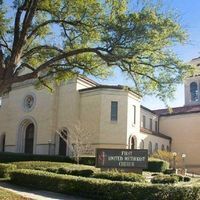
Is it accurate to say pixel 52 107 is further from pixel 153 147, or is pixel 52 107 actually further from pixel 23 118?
pixel 153 147

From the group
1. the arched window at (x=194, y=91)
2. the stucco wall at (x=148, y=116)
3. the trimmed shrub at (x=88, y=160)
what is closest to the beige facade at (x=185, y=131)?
the stucco wall at (x=148, y=116)

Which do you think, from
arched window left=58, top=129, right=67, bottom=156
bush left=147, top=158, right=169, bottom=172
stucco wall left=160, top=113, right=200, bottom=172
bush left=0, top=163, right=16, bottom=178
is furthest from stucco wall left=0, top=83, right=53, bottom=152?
bush left=0, top=163, right=16, bottom=178

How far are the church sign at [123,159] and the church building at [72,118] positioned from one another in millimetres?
15905

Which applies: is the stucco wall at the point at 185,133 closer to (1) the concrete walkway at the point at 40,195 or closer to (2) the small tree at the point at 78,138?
(2) the small tree at the point at 78,138

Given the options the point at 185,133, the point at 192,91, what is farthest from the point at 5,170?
the point at 192,91

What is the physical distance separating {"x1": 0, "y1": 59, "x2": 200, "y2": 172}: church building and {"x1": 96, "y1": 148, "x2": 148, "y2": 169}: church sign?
15.9m

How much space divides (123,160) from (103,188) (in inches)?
356

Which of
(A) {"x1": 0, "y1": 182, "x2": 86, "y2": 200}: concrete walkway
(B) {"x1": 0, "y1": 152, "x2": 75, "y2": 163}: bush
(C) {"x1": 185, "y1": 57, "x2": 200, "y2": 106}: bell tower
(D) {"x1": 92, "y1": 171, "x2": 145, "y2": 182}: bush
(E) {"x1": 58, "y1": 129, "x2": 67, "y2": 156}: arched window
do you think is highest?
(C) {"x1": 185, "y1": 57, "x2": 200, "y2": 106}: bell tower

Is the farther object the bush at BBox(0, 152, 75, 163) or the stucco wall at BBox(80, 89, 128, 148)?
the stucco wall at BBox(80, 89, 128, 148)

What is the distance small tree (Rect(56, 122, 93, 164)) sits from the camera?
40094mm

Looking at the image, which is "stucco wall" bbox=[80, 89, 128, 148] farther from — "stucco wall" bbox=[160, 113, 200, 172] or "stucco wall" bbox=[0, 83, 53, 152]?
"stucco wall" bbox=[160, 113, 200, 172]

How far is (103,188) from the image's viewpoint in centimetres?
1616

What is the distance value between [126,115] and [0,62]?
29.4m

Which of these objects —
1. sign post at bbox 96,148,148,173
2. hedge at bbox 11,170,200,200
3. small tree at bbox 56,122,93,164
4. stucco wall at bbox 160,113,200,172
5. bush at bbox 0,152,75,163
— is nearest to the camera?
hedge at bbox 11,170,200,200
